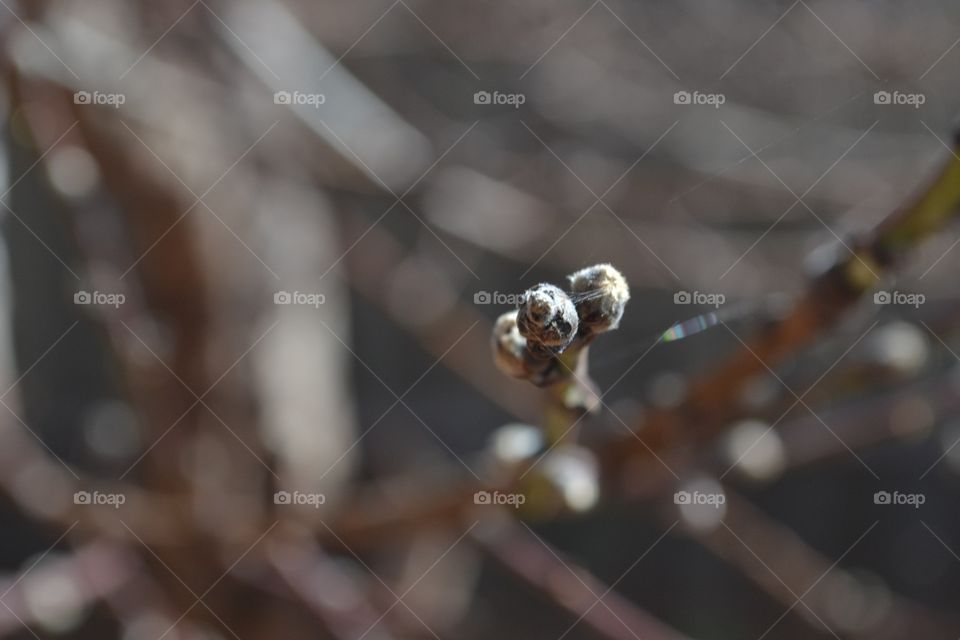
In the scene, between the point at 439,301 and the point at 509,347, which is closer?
the point at 509,347

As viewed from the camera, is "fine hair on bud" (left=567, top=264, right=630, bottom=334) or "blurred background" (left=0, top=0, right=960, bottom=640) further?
"blurred background" (left=0, top=0, right=960, bottom=640)

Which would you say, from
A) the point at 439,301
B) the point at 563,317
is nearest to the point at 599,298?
the point at 563,317

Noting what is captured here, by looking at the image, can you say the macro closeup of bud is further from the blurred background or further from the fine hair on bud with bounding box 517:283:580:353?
the blurred background

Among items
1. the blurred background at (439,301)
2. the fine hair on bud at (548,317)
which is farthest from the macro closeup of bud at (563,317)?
the blurred background at (439,301)

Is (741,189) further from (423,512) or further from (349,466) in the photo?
(423,512)

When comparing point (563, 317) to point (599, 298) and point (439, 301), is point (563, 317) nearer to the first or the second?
point (599, 298)

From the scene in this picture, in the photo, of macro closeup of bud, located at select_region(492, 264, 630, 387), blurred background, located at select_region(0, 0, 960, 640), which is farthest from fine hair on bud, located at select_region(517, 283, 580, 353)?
blurred background, located at select_region(0, 0, 960, 640)
